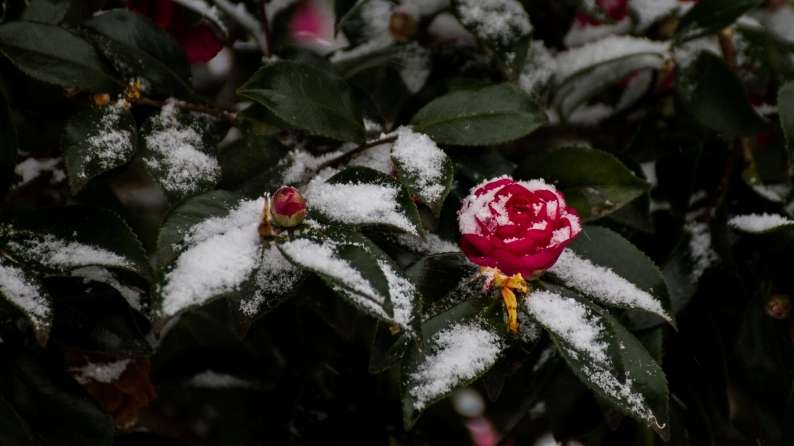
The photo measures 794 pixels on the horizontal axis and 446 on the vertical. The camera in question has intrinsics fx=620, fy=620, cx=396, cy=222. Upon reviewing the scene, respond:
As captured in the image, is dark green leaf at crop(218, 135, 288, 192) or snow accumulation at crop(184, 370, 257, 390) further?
snow accumulation at crop(184, 370, 257, 390)

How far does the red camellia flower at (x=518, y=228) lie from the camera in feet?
1.85

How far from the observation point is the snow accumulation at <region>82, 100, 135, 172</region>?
612mm

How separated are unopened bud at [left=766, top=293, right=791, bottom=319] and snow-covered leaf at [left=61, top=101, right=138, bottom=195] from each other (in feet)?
2.46

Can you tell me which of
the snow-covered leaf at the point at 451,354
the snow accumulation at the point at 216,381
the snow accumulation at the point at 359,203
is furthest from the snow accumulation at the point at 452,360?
the snow accumulation at the point at 216,381

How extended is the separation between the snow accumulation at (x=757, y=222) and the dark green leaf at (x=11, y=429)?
32.4 inches

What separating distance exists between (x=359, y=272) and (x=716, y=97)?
0.62m

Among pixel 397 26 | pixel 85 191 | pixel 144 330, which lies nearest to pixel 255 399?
pixel 144 330

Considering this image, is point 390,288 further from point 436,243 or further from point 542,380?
point 542,380

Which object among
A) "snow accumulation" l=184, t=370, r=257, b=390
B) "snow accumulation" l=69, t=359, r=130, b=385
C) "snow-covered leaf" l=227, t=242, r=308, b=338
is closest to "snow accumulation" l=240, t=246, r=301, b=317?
"snow-covered leaf" l=227, t=242, r=308, b=338

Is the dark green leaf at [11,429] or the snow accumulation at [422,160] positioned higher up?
the snow accumulation at [422,160]

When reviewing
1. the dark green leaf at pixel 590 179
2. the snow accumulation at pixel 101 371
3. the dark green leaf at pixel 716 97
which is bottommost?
the snow accumulation at pixel 101 371

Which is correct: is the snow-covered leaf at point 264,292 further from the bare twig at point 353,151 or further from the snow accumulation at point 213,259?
the bare twig at point 353,151

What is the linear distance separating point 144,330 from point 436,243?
0.38 m

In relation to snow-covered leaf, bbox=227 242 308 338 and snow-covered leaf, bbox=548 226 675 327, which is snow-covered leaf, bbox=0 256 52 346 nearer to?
snow-covered leaf, bbox=227 242 308 338
